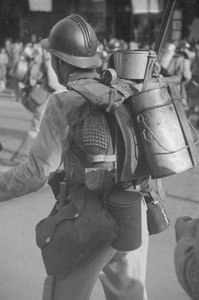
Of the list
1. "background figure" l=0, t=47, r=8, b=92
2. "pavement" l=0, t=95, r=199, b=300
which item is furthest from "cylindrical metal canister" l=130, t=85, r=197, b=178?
"background figure" l=0, t=47, r=8, b=92

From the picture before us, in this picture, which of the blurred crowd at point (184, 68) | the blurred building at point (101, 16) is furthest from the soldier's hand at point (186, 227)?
the blurred crowd at point (184, 68)

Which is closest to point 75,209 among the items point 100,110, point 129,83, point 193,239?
point 100,110

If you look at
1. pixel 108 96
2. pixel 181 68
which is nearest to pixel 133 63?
pixel 108 96

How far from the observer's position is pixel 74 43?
2.33m

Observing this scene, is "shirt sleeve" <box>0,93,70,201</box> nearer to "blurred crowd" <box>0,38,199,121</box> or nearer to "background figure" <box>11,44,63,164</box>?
"background figure" <box>11,44,63,164</box>

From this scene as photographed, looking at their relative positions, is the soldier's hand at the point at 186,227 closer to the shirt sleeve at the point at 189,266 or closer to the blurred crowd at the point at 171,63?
the shirt sleeve at the point at 189,266

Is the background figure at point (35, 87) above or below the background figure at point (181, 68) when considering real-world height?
above

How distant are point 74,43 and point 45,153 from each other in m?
Answer: 0.54

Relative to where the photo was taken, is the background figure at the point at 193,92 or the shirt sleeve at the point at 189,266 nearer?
the shirt sleeve at the point at 189,266

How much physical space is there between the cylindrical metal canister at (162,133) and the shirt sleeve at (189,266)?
0.59 meters

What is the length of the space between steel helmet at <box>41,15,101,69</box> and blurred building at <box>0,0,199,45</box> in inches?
77.7

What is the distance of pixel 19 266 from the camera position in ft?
11.4

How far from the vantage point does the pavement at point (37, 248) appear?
3.19 meters

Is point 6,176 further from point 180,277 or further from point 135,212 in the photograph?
point 180,277
